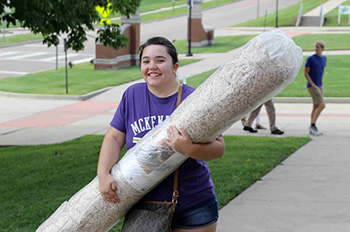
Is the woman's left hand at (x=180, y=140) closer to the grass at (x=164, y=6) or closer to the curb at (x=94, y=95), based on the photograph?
the curb at (x=94, y=95)

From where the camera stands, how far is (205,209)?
3.43m

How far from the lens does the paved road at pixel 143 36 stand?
3070 cm

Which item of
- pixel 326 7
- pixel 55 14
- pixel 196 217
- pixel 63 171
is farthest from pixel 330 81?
pixel 326 7

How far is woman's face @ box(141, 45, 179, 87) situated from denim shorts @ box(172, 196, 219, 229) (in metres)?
0.70

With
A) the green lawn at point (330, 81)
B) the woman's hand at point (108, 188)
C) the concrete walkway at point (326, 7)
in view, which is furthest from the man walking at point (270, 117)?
the concrete walkway at point (326, 7)

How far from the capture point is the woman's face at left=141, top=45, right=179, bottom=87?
3.40 m

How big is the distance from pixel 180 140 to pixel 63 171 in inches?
234

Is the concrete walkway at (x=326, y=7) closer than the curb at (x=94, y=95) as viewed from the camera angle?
No

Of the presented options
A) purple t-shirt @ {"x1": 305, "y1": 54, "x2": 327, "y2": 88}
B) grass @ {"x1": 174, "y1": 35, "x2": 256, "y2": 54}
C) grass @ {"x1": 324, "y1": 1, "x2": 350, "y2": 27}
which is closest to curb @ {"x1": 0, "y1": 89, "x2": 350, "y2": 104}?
purple t-shirt @ {"x1": 305, "y1": 54, "x2": 327, "y2": 88}

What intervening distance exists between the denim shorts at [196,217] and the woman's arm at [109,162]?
1.20 feet

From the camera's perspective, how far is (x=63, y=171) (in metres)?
8.80

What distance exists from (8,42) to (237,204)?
36464 mm

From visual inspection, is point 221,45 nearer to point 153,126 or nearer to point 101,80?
point 101,80

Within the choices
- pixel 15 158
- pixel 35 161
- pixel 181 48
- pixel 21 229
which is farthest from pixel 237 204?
pixel 181 48
